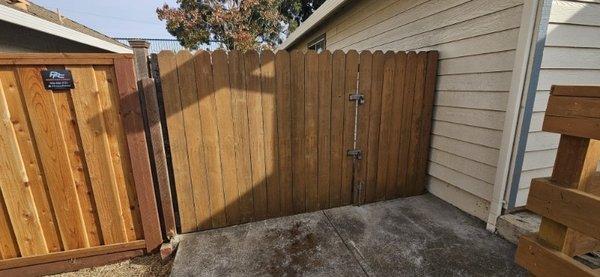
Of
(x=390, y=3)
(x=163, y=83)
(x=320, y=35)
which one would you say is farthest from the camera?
(x=320, y=35)

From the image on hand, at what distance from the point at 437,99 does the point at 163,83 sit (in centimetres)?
297

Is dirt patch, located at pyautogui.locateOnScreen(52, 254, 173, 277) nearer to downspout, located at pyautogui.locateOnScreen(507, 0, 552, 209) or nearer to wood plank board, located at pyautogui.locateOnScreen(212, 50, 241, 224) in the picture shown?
wood plank board, located at pyautogui.locateOnScreen(212, 50, 241, 224)

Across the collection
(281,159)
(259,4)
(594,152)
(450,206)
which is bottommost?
(450,206)

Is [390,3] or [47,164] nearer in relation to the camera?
[47,164]

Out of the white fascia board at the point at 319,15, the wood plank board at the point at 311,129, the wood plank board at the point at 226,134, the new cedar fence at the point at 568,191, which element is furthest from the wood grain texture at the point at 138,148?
the white fascia board at the point at 319,15

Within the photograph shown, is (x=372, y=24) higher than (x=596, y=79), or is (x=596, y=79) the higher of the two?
(x=372, y=24)

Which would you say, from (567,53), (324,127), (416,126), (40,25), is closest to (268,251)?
(324,127)

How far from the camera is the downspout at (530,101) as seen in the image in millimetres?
2105

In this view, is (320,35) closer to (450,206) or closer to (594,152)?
(450,206)

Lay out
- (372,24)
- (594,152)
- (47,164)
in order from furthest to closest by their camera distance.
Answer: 1. (372,24)
2. (47,164)
3. (594,152)

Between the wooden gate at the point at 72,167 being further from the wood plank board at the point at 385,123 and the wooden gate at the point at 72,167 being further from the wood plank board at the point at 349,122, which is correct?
the wood plank board at the point at 385,123

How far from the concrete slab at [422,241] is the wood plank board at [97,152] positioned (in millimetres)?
2027

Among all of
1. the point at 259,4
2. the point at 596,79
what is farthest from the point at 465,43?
the point at 259,4

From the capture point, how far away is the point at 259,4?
13734mm
